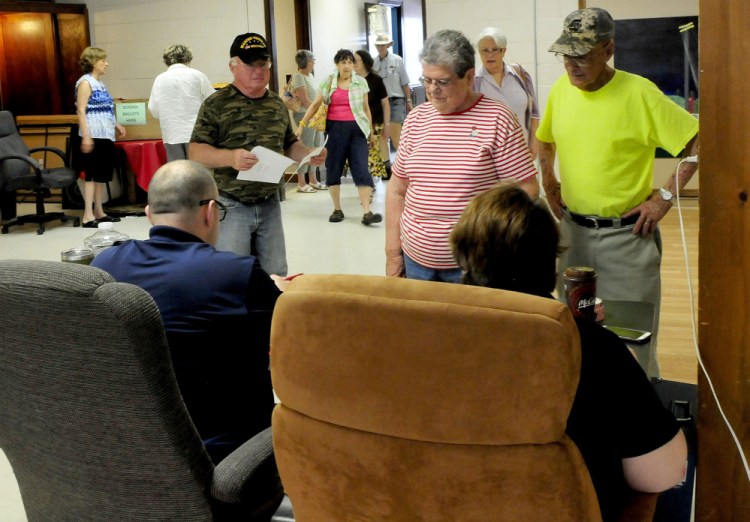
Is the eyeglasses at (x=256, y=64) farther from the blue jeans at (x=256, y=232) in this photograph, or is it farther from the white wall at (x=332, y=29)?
the white wall at (x=332, y=29)

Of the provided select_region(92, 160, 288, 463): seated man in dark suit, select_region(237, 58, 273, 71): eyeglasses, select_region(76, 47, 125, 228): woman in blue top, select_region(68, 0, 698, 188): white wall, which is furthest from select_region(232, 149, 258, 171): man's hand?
select_region(68, 0, 698, 188): white wall

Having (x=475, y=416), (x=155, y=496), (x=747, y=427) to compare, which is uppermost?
(x=475, y=416)

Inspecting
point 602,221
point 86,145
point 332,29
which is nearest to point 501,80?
point 602,221

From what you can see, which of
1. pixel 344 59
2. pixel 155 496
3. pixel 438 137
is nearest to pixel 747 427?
pixel 155 496

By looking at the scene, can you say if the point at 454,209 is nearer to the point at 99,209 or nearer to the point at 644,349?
the point at 644,349

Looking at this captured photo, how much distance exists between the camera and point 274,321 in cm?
137

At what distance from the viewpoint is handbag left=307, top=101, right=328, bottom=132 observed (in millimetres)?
7426

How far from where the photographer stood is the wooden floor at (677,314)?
12.0ft

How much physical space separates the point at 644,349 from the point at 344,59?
588cm

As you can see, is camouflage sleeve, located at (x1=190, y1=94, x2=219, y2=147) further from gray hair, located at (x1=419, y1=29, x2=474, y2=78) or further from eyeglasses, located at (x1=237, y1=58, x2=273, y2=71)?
gray hair, located at (x1=419, y1=29, x2=474, y2=78)

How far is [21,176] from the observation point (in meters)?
7.60

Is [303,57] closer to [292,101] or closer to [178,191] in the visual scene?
[292,101]

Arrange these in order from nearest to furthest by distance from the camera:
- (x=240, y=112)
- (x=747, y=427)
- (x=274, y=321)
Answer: (x=274, y=321) → (x=747, y=427) → (x=240, y=112)

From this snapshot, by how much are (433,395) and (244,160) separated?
2285 millimetres
